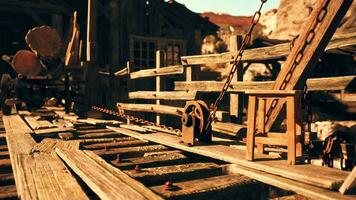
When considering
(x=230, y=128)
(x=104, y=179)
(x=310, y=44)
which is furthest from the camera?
(x=230, y=128)

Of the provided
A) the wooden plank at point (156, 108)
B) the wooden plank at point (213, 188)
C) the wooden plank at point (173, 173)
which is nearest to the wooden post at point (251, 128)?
the wooden plank at point (213, 188)

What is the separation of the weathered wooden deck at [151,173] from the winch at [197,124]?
0.19m

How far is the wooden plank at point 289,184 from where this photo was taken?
288cm

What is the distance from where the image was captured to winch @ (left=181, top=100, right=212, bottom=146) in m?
5.20

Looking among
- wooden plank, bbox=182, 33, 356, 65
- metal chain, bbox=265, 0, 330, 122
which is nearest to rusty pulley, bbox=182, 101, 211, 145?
metal chain, bbox=265, 0, 330, 122

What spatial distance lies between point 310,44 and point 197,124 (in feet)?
6.69

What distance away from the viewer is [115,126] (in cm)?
784

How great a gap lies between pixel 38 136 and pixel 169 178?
341cm

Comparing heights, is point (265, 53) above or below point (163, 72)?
above

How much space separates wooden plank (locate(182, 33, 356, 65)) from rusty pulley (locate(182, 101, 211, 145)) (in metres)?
1.69

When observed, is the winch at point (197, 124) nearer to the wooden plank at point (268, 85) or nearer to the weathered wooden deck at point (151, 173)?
the weathered wooden deck at point (151, 173)

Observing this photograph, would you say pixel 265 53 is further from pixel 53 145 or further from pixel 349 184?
pixel 53 145

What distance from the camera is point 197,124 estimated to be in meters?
5.32

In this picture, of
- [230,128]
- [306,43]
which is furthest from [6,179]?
[306,43]
